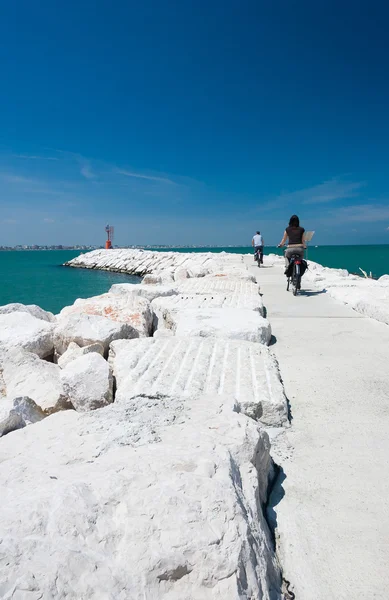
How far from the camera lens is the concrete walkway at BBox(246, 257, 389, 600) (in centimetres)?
118

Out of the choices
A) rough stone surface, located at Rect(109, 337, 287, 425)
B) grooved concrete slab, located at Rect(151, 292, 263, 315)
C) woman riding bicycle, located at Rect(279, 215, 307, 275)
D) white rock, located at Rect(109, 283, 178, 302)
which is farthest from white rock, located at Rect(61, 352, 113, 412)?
woman riding bicycle, located at Rect(279, 215, 307, 275)

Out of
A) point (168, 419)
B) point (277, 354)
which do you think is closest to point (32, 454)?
point (168, 419)

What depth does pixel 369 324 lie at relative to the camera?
4227 millimetres

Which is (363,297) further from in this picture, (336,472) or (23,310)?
(23,310)

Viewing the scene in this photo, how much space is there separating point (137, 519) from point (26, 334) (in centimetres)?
287

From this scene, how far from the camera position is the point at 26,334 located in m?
3.50

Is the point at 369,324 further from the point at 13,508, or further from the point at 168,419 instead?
the point at 13,508

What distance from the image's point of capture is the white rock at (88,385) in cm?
219

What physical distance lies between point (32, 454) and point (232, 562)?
788 millimetres

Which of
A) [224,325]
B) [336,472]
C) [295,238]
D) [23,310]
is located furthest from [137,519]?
[295,238]

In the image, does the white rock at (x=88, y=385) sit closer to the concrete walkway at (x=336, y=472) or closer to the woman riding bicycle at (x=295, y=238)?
the concrete walkway at (x=336, y=472)

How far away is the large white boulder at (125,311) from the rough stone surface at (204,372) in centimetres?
102

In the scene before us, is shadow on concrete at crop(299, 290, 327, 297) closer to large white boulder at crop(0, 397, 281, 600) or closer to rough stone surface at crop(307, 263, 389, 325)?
rough stone surface at crop(307, 263, 389, 325)

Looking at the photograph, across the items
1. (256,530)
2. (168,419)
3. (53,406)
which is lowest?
(53,406)
